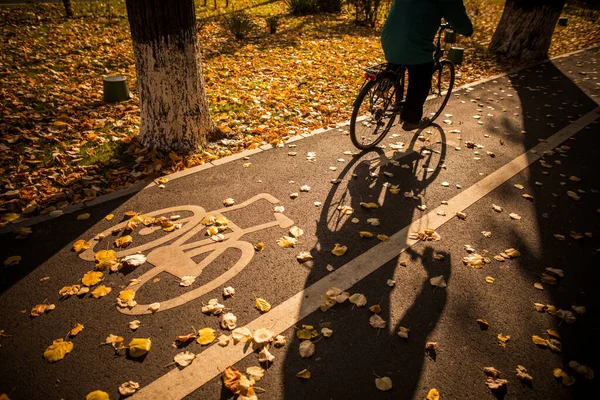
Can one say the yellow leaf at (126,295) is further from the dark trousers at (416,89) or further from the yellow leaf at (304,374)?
the dark trousers at (416,89)

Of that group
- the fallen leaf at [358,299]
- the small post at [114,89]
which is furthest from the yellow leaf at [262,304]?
the small post at [114,89]

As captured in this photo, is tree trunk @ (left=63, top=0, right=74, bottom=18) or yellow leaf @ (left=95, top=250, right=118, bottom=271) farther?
tree trunk @ (left=63, top=0, right=74, bottom=18)

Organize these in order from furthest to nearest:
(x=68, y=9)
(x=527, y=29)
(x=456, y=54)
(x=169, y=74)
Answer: (x=68, y=9), (x=527, y=29), (x=456, y=54), (x=169, y=74)

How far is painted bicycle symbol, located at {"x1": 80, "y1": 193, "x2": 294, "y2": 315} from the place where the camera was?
8.64 ft

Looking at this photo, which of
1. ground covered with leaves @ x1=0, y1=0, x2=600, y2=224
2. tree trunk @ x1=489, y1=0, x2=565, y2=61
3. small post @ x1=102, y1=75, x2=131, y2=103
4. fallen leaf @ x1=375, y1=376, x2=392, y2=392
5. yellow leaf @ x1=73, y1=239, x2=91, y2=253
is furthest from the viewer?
tree trunk @ x1=489, y1=0, x2=565, y2=61

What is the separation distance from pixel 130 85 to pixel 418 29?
5427mm

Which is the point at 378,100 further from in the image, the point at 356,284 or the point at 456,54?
the point at 456,54

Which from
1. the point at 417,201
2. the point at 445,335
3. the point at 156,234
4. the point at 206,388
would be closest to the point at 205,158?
the point at 156,234

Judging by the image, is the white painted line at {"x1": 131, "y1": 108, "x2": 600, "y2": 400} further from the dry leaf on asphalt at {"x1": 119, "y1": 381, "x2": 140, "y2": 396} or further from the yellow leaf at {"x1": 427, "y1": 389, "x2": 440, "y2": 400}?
the yellow leaf at {"x1": 427, "y1": 389, "x2": 440, "y2": 400}

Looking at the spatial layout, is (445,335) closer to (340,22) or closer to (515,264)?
(515,264)

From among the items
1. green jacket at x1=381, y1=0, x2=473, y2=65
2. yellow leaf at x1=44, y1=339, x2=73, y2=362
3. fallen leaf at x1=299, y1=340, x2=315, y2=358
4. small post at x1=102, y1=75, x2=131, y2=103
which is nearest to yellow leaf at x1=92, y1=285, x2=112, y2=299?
yellow leaf at x1=44, y1=339, x2=73, y2=362

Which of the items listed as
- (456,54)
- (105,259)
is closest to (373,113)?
(105,259)

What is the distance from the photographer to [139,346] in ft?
7.20

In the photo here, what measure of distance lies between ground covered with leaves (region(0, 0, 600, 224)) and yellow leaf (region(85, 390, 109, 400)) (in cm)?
225
